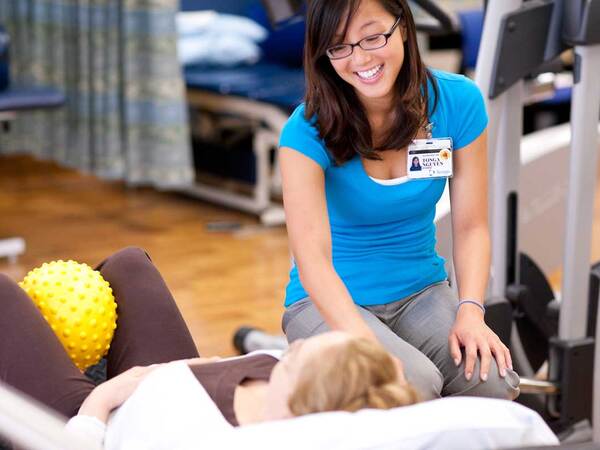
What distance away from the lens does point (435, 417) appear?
123 centimetres

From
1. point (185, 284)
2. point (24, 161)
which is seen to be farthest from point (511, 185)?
point (24, 161)

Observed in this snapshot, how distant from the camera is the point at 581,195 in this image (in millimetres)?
2533

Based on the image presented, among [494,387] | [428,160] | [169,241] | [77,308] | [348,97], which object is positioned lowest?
[169,241]

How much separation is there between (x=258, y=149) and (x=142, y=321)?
9.38 feet

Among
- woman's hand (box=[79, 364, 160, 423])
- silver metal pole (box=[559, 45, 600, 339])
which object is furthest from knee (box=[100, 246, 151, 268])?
silver metal pole (box=[559, 45, 600, 339])

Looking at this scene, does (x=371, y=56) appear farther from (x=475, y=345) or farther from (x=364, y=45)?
(x=475, y=345)

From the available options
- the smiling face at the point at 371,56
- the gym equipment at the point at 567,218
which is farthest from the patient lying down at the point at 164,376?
the gym equipment at the point at 567,218

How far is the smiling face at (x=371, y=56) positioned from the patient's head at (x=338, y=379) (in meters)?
0.58

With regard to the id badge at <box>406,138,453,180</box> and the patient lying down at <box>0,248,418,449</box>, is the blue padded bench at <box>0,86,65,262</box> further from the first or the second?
the id badge at <box>406,138,453,180</box>

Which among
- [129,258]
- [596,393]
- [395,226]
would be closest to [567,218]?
[596,393]

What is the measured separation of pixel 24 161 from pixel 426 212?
4.28 metres

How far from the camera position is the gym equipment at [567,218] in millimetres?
2439

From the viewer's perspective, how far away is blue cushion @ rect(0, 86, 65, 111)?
157 inches

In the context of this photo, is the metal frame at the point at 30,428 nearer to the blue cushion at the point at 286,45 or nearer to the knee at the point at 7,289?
the knee at the point at 7,289
